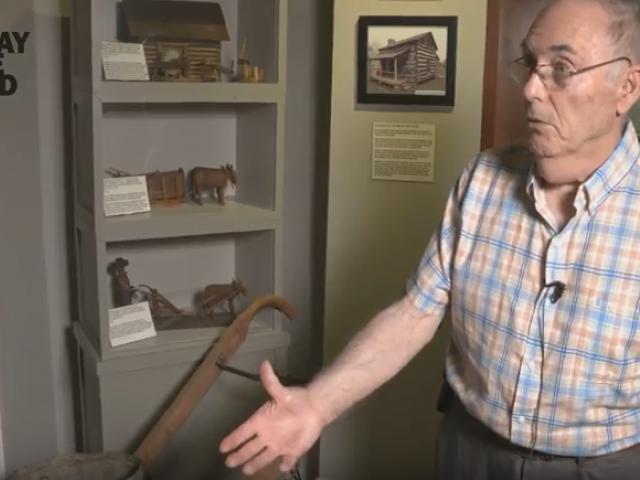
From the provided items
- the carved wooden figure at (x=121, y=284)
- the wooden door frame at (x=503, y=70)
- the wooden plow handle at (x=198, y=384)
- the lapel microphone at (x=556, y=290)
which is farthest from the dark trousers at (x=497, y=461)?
the carved wooden figure at (x=121, y=284)

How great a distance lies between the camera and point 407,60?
206 centimetres

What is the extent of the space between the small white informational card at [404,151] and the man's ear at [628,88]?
0.85 metres

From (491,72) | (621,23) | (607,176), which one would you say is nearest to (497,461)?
(607,176)

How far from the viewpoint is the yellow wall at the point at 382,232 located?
6.70ft

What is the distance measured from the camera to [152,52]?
2.07 m

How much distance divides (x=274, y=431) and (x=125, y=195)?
0.99m

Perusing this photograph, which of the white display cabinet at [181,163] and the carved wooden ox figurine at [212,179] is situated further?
the carved wooden ox figurine at [212,179]

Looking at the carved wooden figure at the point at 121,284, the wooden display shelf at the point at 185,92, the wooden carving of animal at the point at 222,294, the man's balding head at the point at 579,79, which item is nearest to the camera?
the man's balding head at the point at 579,79

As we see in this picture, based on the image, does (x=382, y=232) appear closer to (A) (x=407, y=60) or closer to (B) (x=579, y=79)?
(A) (x=407, y=60)

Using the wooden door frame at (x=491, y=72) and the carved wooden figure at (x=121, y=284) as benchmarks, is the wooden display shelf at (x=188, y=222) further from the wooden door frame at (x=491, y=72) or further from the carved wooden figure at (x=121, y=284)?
the wooden door frame at (x=491, y=72)

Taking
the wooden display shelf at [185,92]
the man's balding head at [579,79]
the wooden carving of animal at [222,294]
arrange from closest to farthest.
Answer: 1. the man's balding head at [579,79]
2. the wooden display shelf at [185,92]
3. the wooden carving of animal at [222,294]

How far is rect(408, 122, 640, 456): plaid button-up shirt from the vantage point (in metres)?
1.23

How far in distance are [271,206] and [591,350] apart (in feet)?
3.65

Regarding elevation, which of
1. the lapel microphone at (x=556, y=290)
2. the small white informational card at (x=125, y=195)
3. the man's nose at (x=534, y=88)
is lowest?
the lapel microphone at (x=556, y=290)
